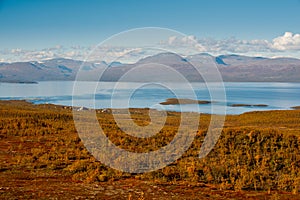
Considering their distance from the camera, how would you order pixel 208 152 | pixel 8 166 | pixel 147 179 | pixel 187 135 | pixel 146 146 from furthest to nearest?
1. pixel 187 135
2. pixel 146 146
3. pixel 208 152
4. pixel 8 166
5. pixel 147 179

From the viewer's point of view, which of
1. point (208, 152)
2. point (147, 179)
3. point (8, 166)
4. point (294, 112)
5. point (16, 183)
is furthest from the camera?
point (294, 112)

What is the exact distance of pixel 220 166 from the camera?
13758 millimetres

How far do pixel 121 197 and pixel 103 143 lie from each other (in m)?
10.0

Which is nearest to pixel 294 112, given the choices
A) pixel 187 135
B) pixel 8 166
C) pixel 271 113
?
pixel 271 113

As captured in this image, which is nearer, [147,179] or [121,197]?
→ [121,197]

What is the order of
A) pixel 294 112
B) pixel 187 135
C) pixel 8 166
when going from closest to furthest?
pixel 8 166 → pixel 187 135 → pixel 294 112

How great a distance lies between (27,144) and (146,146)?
6492 mm

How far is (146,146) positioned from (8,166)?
7.72 m

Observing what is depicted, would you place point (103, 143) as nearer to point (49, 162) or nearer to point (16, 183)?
point (49, 162)

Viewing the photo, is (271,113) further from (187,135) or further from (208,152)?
(208,152)

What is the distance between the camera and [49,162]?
560 inches

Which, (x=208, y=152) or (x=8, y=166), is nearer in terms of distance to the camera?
(x=8, y=166)

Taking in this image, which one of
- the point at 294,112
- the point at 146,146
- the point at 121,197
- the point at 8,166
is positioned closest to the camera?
the point at 121,197

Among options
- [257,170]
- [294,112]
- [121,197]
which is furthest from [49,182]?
[294,112]
